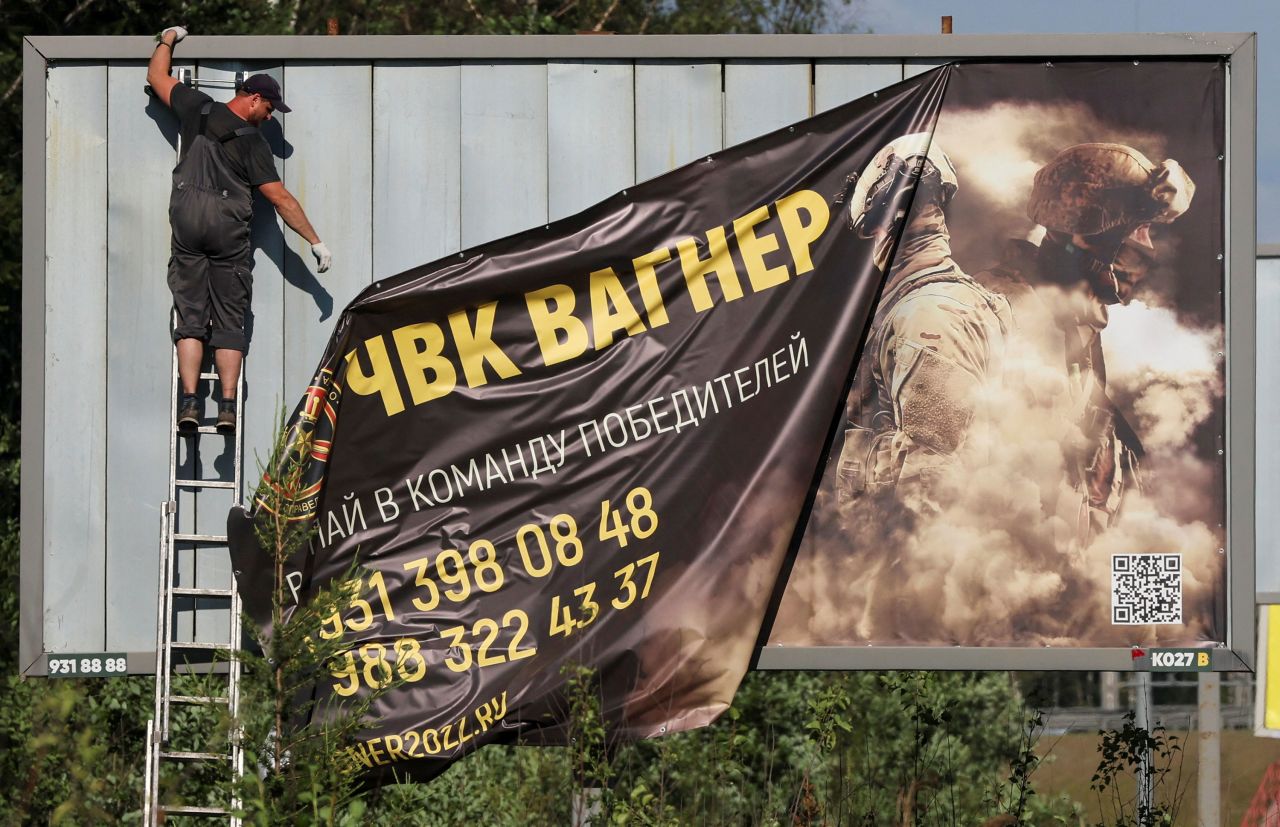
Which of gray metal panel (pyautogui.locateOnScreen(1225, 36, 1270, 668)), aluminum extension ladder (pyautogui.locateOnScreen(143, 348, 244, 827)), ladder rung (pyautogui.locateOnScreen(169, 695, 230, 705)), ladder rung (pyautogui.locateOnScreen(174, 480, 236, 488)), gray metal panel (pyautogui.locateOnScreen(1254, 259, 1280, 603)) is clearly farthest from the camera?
gray metal panel (pyautogui.locateOnScreen(1254, 259, 1280, 603))

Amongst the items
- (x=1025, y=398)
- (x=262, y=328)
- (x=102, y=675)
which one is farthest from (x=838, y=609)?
(x=102, y=675)

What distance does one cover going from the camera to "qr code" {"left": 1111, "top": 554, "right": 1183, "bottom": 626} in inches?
247

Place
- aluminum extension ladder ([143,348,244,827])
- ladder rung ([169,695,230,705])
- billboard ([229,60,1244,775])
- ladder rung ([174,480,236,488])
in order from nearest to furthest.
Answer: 1. ladder rung ([169,695,230,705])
2. aluminum extension ladder ([143,348,244,827])
3. billboard ([229,60,1244,775])
4. ladder rung ([174,480,236,488])

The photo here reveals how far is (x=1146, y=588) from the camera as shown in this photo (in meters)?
6.27

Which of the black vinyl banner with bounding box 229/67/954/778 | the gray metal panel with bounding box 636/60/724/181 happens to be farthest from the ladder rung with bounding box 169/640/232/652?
the gray metal panel with bounding box 636/60/724/181

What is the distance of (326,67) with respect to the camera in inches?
252

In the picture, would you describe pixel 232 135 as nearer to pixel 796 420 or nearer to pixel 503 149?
pixel 503 149

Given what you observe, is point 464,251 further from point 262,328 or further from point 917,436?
point 917,436

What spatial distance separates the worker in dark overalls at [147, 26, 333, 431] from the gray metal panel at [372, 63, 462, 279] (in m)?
0.36

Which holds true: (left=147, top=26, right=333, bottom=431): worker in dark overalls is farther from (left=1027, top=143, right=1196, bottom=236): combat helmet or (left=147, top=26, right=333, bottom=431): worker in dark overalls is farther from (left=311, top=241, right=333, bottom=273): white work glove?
(left=1027, top=143, right=1196, bottom=236): combat helmet

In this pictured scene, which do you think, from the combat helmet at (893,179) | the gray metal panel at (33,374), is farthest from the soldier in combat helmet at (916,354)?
the gray metal panel at (33,374)

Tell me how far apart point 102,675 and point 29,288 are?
67.3 inches

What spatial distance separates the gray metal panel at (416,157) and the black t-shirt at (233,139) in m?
0.49

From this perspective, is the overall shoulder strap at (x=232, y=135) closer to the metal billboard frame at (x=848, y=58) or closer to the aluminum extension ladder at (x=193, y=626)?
the metal billboard frame at (x=848, y=58)
